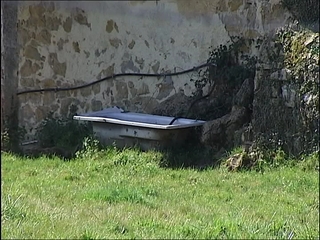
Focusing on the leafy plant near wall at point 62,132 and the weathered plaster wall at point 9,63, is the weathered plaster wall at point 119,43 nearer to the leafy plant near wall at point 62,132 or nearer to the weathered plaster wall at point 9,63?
the leafy plant near wall at point 62,132

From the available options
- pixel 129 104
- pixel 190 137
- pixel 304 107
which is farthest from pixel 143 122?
pixel 304 107

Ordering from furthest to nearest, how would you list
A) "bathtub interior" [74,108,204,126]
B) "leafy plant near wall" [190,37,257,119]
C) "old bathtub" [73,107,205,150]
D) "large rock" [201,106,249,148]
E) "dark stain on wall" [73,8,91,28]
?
1. "dark stain on wall" [73,8,91,28]
2. "leafy plant near wall" [190,37,257,119]
3. "bathtub interior" [74,108,204,126]
4. "old bathtub" [73,107,205,150]
5. "large rock" [201,106,249,148]

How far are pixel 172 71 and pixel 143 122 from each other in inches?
37.8

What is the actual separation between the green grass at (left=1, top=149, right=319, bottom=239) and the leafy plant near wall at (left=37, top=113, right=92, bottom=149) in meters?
0.79

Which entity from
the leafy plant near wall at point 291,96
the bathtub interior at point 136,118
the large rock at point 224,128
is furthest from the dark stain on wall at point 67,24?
the leafy plant near wall at point 291,96

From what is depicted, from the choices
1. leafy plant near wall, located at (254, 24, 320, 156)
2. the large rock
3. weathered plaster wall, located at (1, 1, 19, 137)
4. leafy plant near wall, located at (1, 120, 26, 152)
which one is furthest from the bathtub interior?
weathered plaster wall, located at (1, 1, 19, 137)

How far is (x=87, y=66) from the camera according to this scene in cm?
862

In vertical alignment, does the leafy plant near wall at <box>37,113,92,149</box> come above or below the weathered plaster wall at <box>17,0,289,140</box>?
below

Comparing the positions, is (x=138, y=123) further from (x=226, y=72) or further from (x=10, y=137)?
(x=10, y=137)

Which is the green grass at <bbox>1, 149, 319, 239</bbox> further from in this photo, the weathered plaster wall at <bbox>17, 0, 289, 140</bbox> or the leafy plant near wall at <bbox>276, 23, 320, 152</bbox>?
the weathered plaster wall at <bbox>17, 0, 289, 140</bbox>

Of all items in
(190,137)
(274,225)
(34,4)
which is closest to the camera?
(274,225)

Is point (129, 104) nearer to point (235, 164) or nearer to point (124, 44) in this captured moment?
point (124, 44)

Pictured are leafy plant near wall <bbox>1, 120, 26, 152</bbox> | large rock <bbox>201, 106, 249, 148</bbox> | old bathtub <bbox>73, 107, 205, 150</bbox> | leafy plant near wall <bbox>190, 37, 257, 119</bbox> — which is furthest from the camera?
leafy plant near wall <bbox>1, 120, 26, 152</bbox>

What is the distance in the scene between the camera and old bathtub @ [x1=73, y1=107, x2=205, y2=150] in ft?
22.3
